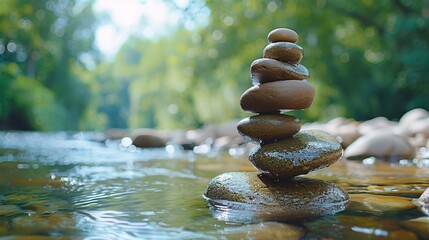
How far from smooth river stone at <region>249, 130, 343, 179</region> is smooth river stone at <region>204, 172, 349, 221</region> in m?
0.11

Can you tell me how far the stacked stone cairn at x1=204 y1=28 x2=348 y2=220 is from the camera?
3490mm

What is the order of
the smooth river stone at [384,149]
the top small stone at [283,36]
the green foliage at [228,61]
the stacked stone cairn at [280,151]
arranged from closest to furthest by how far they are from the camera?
the stacked stone cairn at [280,151] < the top small stone at [283,36] < the smooth river stone at [384,149] < the green foliage at [228,61]

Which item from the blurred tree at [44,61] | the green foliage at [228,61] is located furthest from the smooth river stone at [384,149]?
the blurred tree at [44,61]

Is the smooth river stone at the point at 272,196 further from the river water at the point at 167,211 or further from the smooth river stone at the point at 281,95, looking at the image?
the smooth river stone at the point at 281,95

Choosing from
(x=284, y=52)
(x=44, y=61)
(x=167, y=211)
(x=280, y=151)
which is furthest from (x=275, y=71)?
(x=44, y=61)

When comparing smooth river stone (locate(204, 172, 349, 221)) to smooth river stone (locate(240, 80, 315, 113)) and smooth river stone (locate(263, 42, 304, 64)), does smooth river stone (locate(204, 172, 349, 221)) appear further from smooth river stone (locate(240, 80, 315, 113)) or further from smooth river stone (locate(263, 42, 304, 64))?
smooth river stone (locate(263, 42, 304, 64))

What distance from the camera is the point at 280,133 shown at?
3.91 metres

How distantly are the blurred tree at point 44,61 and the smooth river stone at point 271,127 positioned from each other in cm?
1836

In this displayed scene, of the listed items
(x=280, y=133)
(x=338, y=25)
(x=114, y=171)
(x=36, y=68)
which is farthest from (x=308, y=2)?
(x=36, y=68)

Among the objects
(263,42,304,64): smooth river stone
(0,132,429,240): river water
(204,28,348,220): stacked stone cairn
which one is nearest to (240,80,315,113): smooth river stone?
(204,28,348,220): stacked stone cairn

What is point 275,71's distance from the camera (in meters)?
3.93

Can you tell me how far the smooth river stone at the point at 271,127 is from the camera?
3.88 m

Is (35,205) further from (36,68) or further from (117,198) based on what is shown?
(36,68)

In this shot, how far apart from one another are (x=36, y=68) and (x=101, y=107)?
25.3 metres
